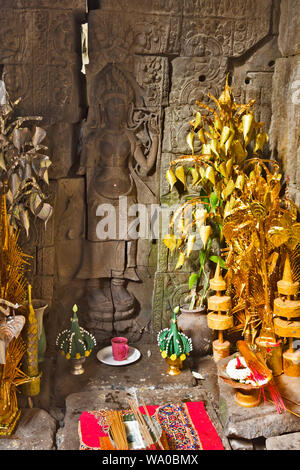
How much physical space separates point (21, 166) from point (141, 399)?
1.58 metres

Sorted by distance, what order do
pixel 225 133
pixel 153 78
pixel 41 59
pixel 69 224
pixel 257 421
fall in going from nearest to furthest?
pixel 257 421, pixel 225 133, pixel 41 59, pixel 153 78, pixel 69 224

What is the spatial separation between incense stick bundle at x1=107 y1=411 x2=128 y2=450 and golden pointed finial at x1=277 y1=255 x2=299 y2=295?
115cm

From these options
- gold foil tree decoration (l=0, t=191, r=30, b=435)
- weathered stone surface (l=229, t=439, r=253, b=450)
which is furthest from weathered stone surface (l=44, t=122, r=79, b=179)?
weathered stone surface (l=229, t=439, r=253, b=450)

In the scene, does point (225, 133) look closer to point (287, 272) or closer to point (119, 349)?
point (287, 272)

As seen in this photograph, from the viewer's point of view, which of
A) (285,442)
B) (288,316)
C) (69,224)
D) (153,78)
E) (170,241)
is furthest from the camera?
(69,224)

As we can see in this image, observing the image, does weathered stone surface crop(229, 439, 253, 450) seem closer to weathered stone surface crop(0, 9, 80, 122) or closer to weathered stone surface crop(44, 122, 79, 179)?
weathered stone surface crop(44, 122, 79, 179)

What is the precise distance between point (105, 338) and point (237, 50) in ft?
7.47

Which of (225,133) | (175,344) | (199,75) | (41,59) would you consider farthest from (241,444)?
(41,59)

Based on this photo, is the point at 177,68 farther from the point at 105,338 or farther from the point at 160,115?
the point at 105,338

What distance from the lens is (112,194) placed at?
11.6ft

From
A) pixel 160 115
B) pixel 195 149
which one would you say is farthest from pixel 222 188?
pixel 160 115

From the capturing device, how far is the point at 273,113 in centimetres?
348

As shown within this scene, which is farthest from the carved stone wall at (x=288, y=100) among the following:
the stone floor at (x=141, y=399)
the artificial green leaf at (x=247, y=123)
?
the stone floor at (x=141, y=399)
